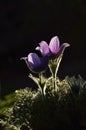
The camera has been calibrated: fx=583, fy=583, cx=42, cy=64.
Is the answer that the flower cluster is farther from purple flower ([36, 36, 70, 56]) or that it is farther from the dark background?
the dark background

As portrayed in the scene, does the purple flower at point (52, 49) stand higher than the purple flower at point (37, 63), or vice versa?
the purple flower at point (52, 49)

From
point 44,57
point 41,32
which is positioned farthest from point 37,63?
Result: point 41,32

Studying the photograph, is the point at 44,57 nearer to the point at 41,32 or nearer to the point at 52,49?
the point at 52,49

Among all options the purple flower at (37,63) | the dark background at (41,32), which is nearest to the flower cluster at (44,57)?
the purple flower at (37,63)

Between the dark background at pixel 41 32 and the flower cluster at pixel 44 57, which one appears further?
the dark background at pixel 41 32

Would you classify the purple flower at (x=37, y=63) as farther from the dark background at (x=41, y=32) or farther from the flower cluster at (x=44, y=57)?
the dark background at (x=41, y=32)

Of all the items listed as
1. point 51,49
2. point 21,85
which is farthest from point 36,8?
point 51,49

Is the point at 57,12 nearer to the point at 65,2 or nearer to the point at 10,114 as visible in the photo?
the point at 65,2

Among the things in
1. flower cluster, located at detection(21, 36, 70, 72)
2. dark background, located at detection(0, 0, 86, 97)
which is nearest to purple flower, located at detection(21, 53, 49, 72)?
flower cluster, located at detection(21, 36, 70, 72)
